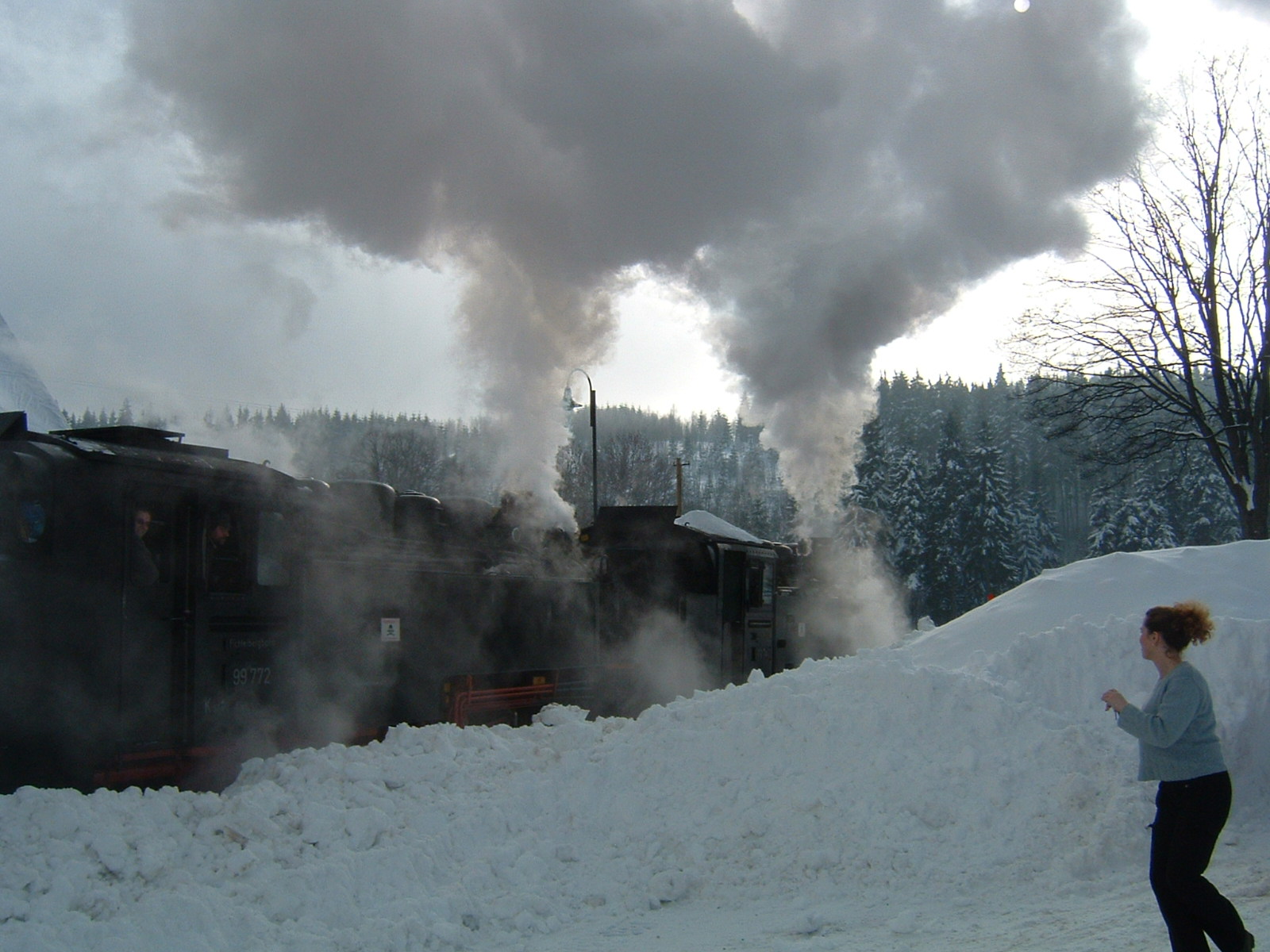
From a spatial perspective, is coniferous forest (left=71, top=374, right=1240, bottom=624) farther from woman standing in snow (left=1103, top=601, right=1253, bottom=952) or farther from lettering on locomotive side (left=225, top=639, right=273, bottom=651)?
woman standing in snow (left=1103, top=601, right=1253, bottom=952)

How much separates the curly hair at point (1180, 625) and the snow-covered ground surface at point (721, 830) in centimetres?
148

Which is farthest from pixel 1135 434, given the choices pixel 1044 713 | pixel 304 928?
→ pixel 304 928

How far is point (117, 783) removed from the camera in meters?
6.60

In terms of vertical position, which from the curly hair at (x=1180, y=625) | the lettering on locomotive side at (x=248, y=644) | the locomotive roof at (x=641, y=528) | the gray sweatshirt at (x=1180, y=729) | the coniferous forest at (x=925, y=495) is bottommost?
the gray sweatshirt at (x=1180, y=729)

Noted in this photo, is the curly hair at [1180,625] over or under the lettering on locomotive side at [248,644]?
over

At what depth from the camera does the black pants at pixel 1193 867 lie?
151 inches

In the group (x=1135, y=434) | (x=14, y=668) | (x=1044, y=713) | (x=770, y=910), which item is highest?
(x=1135, y=434)

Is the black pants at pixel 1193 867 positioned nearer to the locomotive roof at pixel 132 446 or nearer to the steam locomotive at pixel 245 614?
the steam locomotive at pixel 245 614

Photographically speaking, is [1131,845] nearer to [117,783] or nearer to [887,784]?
[887,784]

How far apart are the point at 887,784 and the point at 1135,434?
1381cm

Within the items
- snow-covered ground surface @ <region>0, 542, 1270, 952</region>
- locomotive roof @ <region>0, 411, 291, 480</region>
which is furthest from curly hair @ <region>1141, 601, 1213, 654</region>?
locomotive roof @ <region>0, 411, 291, 480</region>

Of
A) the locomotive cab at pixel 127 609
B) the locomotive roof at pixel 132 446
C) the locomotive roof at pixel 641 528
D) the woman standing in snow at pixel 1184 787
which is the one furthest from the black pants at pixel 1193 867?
the locomotive roof at pixel 641 528

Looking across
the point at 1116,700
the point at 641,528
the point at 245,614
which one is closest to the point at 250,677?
the point at 245,614

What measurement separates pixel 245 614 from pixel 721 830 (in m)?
4.07
